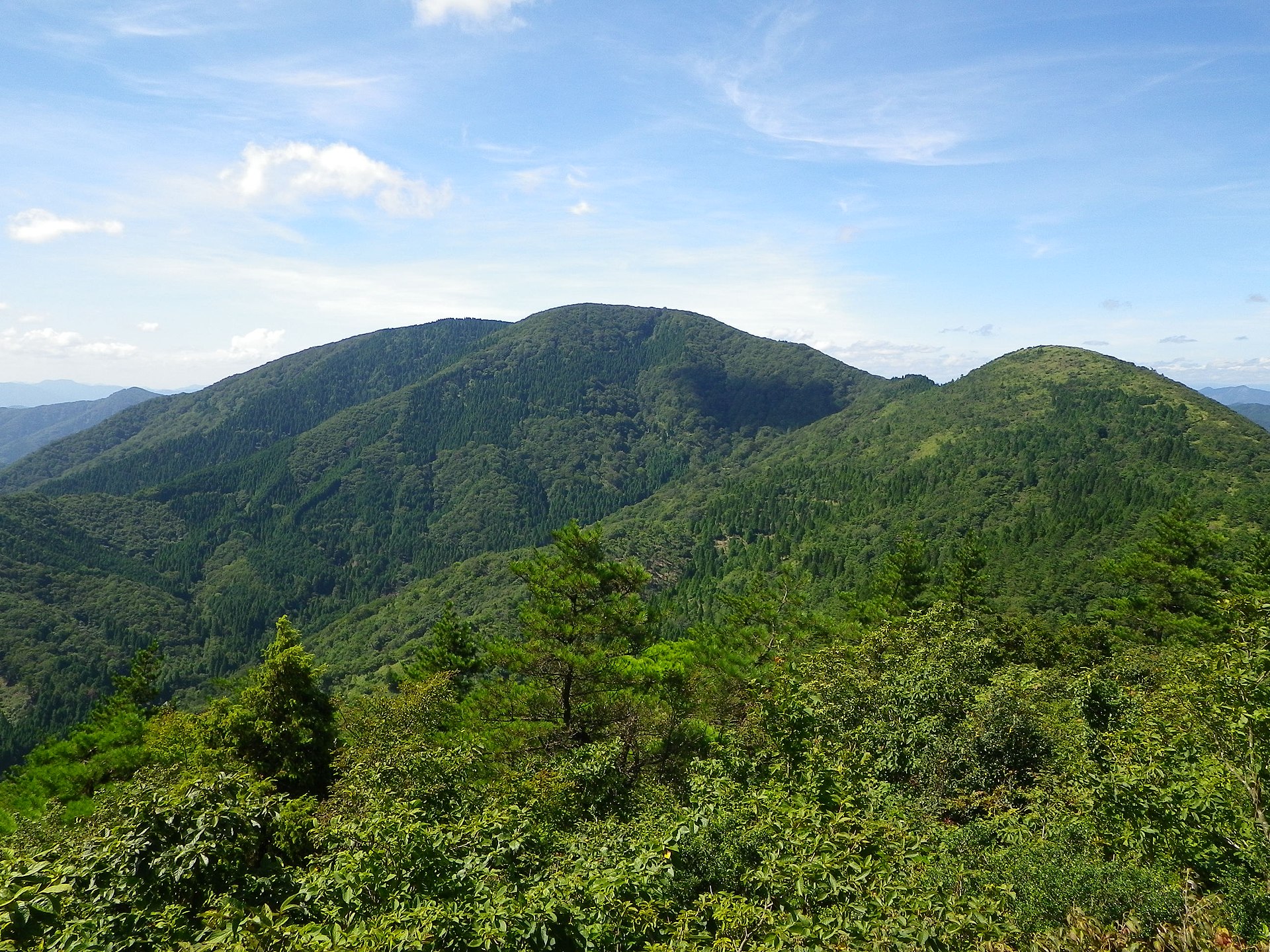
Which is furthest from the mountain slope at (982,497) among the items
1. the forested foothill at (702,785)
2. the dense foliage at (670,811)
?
the dense foliage at (670,811)

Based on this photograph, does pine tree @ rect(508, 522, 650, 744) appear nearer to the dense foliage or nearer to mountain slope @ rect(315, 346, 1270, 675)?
the dense foliage

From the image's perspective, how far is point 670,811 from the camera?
12781mm

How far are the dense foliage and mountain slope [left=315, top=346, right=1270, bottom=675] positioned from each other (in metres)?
65.1

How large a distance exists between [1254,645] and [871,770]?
7339 millimetres

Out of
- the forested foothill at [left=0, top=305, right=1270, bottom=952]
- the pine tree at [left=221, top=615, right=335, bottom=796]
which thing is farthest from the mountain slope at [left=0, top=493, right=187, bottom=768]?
the pine tree at [left=221, top=615, right=335, bottom=796]

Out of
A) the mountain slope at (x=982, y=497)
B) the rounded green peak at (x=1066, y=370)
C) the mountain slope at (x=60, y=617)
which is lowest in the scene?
the mountain slope at (x=60, y=617)

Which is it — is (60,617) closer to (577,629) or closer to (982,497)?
(577,629)

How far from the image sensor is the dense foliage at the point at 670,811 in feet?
22.2

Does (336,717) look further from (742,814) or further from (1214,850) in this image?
(1214,850)

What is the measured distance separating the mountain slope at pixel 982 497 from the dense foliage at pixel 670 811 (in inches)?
2562

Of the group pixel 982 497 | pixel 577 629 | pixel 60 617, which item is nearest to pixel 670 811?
pixel 577 629

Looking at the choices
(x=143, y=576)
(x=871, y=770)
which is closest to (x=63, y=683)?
(x=143, y=576)

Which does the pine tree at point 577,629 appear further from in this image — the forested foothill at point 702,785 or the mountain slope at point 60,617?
the mountain slope at point 60,617

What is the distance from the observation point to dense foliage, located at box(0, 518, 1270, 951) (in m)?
6.78
